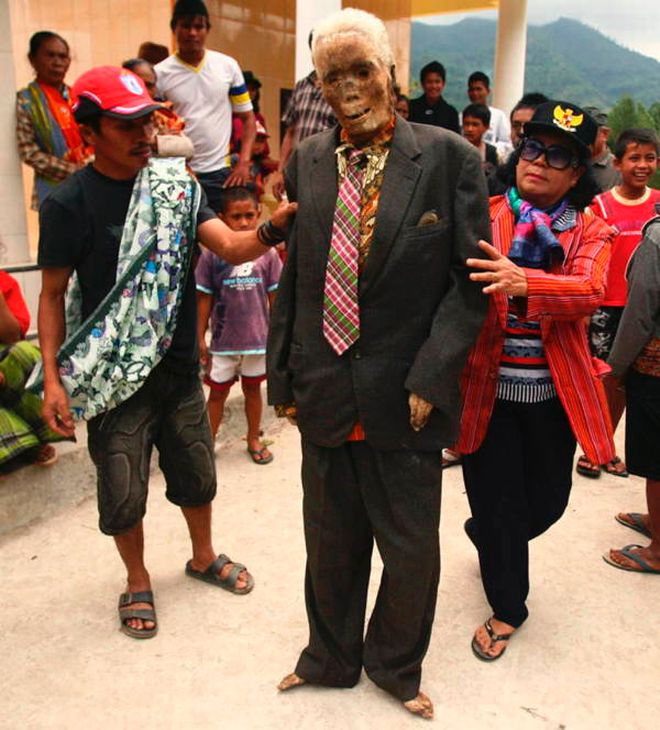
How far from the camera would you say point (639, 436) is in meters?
3.31

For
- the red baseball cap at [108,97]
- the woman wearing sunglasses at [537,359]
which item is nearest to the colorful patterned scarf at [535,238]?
the woman wearing sunglasses at [537,359]

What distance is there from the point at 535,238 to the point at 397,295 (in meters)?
0.64

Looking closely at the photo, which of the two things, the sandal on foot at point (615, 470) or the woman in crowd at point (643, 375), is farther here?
the sandal on foot at point (615, 470)

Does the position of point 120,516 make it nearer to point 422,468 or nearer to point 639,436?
point 422,468

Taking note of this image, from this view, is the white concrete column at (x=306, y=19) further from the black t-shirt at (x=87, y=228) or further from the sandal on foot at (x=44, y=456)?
the black t-shirt at (x=87, y=228)

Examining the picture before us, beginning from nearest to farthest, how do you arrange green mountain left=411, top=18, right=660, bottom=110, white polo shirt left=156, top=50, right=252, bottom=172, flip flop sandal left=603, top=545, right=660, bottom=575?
1. flip flop sandal left=603, top=545, right=660, bottom=575
2. white polo shirt left=156, top=50, right=252, bottom=172
3. green mountain left=411, top=18, right=660, bottom=110

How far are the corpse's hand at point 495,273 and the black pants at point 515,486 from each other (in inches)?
22.7

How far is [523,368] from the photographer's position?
2.55 meters

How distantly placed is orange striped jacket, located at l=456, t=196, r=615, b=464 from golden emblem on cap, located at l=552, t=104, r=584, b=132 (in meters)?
0.29

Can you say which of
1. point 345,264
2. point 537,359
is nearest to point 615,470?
point 537,359

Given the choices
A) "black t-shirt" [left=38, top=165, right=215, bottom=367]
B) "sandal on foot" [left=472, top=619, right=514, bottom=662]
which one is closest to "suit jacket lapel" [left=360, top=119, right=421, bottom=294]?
"black t-shirt" [left=38, top=165, right=215, bottom=367]

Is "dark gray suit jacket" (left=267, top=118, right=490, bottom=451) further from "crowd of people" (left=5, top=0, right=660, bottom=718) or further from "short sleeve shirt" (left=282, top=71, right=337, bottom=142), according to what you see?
"short sleeve shirt" (left=282, top=71, right=337, bottom=142)

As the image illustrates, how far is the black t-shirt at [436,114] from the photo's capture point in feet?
24.3

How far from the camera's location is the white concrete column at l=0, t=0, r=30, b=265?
4.46m
